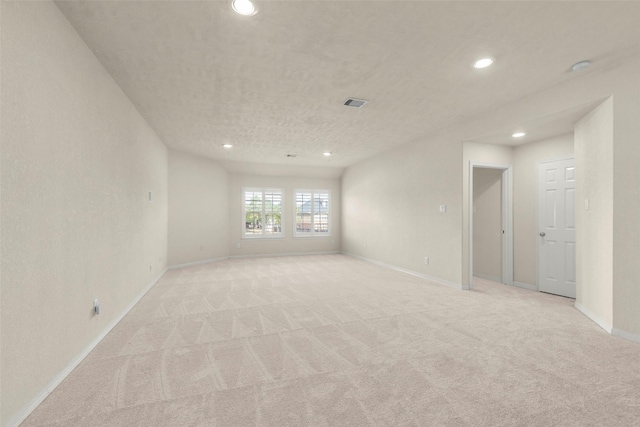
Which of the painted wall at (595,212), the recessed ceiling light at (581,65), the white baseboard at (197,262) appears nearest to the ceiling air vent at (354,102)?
the recessed ceiling light at (581,65)

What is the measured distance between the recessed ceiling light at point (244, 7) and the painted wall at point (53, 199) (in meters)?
1.21

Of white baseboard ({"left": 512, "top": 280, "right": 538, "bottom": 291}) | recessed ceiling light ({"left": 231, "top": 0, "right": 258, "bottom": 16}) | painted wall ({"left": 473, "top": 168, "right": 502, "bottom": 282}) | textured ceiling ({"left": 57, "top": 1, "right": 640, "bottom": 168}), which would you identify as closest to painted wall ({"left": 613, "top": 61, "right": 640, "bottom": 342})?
textured ceiling ({"left": 57, "top": 1, "right": 640, "bottom": 168})

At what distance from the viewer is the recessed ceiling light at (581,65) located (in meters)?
2.68

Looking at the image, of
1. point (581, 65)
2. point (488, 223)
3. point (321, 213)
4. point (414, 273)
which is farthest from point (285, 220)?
point (581, 65)

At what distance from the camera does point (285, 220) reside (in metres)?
8.66

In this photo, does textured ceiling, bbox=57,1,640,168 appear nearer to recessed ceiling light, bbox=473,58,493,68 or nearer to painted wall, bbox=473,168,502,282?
recessed ceiling light, bbox=473,58,493,68

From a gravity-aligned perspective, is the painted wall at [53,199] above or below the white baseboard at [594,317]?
above

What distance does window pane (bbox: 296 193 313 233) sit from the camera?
8812 mm

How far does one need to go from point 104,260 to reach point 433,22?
142 inches

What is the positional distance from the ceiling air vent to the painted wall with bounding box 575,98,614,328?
2.53 m

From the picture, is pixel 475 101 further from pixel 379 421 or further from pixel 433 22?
pixel 379 421

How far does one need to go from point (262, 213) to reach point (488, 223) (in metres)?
5.82

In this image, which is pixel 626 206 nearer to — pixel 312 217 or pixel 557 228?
pixel 557 228

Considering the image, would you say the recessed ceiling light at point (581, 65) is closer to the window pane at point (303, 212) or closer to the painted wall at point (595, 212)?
the painted wall at point (595, 212)
